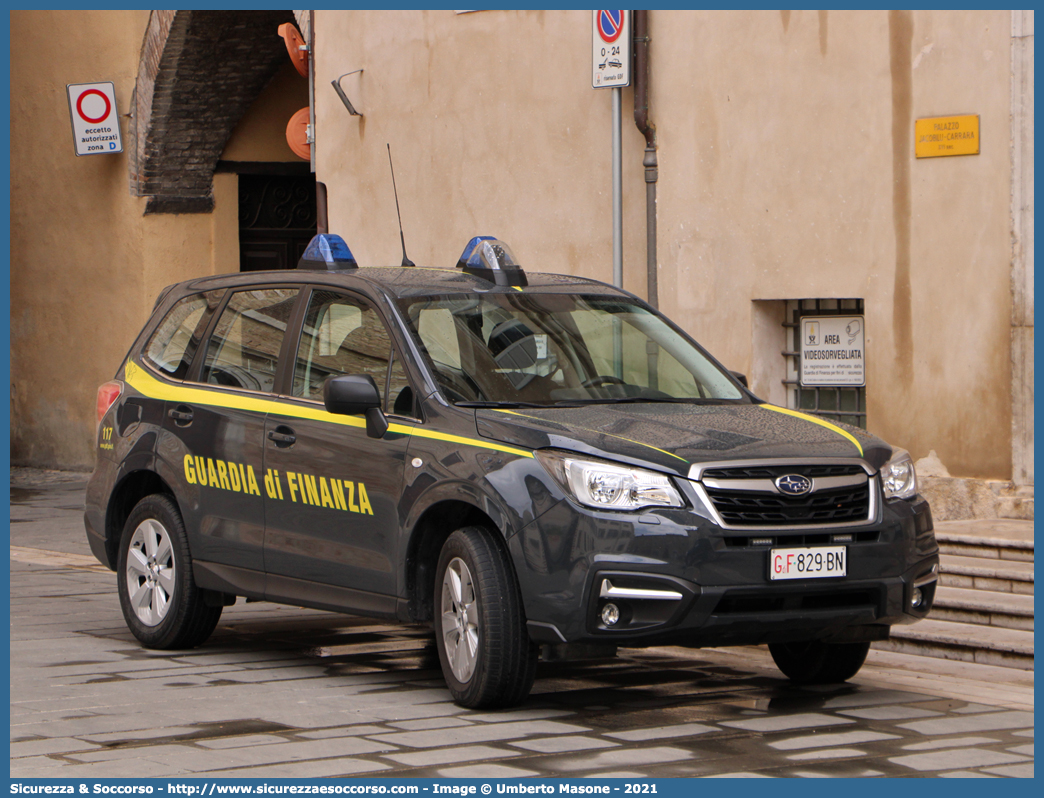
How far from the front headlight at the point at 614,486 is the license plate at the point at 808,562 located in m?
0.41

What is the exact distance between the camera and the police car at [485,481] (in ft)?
19.8

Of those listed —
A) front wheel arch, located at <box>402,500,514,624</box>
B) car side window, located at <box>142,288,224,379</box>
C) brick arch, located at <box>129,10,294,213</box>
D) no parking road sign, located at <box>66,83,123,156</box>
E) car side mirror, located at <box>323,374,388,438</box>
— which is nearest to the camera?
front wheel arch, located at <box>402,500,514,624</box>

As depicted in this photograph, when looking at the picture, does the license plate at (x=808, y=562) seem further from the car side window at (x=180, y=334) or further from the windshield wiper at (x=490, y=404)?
the car side window at (x=180, y=334)

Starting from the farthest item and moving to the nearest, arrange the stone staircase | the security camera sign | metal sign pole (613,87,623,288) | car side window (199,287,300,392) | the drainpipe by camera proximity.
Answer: the drainpipe < metal sign pole (613,87,623,288) < the security camera sign < the stone staircase < car side window (199,287,300,392)

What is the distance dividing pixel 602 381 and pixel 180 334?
248cm

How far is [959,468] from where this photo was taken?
10602 millimetres

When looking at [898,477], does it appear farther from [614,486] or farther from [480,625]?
[480,625]

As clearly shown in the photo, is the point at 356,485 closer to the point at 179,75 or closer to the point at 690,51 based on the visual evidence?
the point at 690,51

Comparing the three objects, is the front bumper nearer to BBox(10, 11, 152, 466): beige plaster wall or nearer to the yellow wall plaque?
the yellow wall plaque

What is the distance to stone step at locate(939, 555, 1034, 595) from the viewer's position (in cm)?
859

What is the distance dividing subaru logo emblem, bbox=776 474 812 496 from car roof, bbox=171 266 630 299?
1.82m

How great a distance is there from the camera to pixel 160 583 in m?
8.14

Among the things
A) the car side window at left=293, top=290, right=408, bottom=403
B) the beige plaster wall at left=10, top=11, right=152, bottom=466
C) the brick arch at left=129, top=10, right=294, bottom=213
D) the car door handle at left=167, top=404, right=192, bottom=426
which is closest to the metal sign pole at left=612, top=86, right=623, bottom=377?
the car door handle at left=167, top=404, right=192, bottom=426

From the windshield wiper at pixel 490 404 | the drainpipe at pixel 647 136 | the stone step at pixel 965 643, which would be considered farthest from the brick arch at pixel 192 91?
the windshield wiper at pixel 490 404
